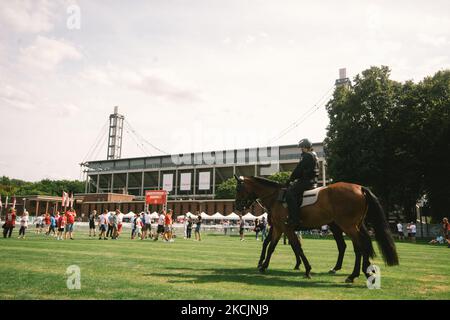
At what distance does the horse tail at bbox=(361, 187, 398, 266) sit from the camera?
8.46m

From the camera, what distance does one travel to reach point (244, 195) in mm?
10898

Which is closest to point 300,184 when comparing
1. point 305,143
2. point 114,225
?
point 305,143

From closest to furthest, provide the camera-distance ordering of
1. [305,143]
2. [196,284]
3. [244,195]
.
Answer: [196,284] < [305,143] < [244,195]

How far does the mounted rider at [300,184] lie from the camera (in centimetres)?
934

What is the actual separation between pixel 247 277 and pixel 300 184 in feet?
9.00

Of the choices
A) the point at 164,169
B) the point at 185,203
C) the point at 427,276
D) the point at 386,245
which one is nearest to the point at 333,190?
the point at 386,245

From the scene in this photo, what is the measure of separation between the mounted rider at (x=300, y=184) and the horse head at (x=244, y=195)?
1490mm

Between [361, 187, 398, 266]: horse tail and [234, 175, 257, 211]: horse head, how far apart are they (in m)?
3.23

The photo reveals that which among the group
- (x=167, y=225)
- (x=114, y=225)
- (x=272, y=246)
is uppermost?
A: (x=272, y=246)

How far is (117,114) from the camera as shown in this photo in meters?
151

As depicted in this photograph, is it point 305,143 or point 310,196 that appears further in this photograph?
point 305,143

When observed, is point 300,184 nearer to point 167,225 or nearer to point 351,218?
point 351,218
